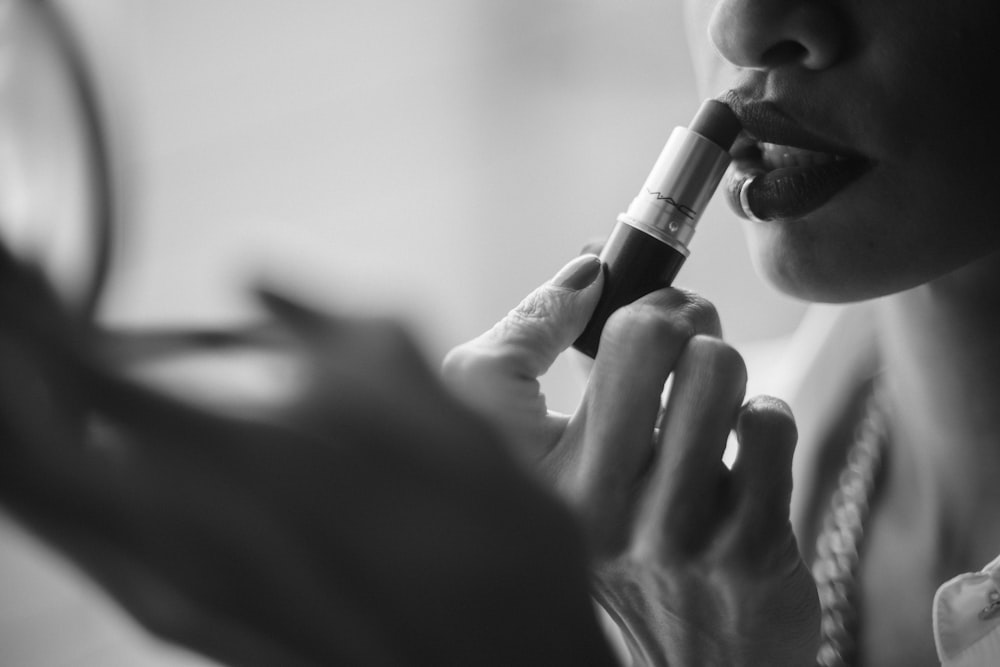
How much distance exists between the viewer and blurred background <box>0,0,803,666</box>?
1.24 metres

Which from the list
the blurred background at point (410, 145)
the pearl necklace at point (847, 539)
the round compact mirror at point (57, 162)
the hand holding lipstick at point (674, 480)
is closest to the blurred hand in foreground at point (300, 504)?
the round compact mirror at point (57, 162)

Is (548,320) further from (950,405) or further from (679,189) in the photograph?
(950,405)

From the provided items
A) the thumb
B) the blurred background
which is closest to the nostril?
the thumb

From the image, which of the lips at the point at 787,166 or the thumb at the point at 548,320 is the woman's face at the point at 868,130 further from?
Answer: the thumb at the point at 548,320

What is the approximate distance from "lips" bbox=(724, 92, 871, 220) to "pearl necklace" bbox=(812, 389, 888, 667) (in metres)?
0.25

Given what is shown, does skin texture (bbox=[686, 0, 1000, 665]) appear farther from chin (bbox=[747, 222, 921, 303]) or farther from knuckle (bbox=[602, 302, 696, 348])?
knuckle (bbox=[602, 302, 696, 348])

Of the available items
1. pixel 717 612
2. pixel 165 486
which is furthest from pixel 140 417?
pixel 717 612

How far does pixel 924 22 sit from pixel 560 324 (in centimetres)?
23

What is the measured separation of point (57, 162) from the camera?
0.75 ft

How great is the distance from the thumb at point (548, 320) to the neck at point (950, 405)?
0.88 feet

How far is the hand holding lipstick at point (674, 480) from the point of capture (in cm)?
37

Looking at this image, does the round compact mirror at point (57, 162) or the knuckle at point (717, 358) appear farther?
the knuckle at point (717, 358)


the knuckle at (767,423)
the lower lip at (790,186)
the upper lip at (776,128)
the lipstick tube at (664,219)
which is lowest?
the knuckle at (767,423)

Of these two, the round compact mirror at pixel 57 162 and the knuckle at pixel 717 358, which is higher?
the knuckle at pixel 717 358
